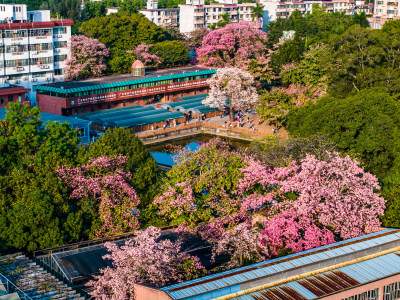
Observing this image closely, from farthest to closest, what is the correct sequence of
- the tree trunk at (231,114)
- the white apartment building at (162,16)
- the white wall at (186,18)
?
the white apartment building at (162,16), the white wall at (186,18), the tree trunk at (231,114)

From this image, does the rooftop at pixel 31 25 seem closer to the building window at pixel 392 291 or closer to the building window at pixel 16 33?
the building window at pixel 16 33

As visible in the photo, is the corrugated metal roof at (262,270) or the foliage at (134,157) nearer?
the corrugated metal roof at (262,270)

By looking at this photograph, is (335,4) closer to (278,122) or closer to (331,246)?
(278,122)

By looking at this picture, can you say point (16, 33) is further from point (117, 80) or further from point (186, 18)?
point (186, 18)

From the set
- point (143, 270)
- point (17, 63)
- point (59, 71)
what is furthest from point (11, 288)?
point (59, 71)

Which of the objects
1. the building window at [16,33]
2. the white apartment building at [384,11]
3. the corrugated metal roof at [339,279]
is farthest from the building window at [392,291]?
the white apartment building at [384,11]
